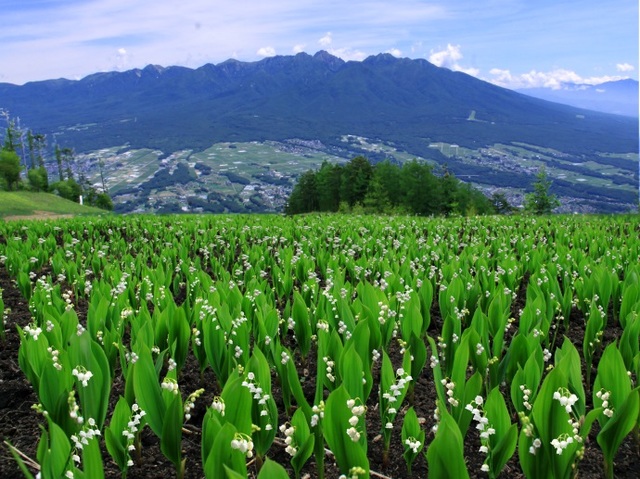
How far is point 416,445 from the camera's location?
2547 millimetres

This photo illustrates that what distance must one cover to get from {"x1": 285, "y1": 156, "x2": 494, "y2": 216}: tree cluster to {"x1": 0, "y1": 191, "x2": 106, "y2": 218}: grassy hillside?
4019 centimetres

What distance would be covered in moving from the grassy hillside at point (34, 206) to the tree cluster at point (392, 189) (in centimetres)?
4019

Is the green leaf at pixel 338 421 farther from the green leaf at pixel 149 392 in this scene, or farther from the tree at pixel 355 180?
the tree at pixel 355 180

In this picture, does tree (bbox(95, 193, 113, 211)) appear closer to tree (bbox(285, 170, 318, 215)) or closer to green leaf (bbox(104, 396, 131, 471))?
tree (bbox(285, 170, 318, 215))

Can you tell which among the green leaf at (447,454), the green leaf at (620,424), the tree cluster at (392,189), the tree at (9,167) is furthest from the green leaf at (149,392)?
the tree cluster at (392,189)

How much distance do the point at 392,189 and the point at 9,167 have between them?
49640 mm

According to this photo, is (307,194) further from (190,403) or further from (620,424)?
(620,424)

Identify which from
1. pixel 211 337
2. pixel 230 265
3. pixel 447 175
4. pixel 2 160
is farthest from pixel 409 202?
pixel 211 337

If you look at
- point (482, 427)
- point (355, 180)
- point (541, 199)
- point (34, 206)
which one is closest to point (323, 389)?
point (482, 427)

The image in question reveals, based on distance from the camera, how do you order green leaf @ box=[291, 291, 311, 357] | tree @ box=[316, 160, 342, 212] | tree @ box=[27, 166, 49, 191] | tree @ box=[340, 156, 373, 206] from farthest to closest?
tree @ box=[316, 160, 342, 212] → tree @ box=[340, 156, 373, 206] → tree @ box=[27, 166, 49, 191] → green leaf @ box=[291, 291, 311, 357]

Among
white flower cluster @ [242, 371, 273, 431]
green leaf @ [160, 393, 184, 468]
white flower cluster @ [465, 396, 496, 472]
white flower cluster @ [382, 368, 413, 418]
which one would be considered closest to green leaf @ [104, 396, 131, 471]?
green leaf @ [160, 393, 184, 468]

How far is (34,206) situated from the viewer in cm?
3619

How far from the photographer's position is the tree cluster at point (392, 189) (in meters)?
74.3

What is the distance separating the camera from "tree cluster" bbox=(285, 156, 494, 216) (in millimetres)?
74312
